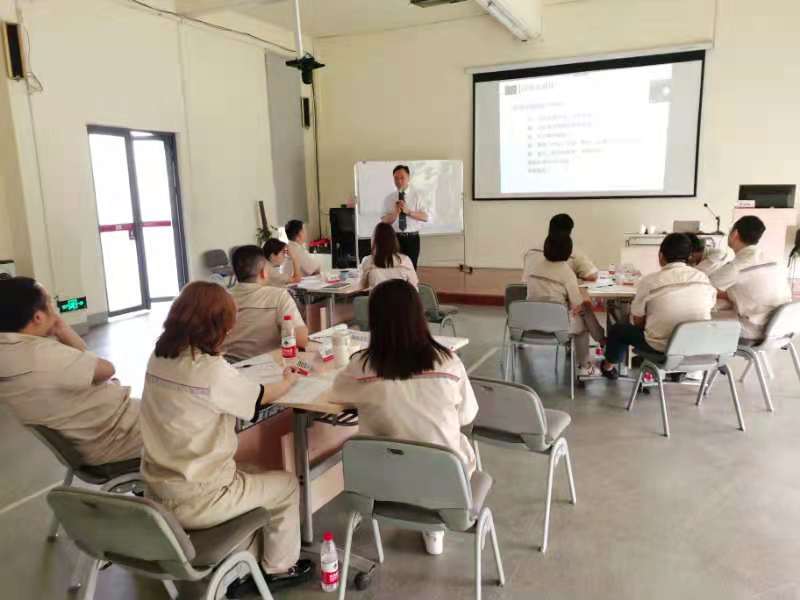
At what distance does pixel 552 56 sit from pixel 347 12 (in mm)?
2790

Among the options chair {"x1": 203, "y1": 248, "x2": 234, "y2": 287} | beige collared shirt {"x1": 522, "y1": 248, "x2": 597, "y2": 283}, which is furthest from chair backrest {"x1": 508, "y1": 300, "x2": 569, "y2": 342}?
chair {"x1": 203, "y1": 248, "x2": 234, "y2": 287}

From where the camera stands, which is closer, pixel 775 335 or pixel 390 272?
pixel 775 335

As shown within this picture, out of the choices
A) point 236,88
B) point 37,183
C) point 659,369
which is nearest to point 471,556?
point 659,369

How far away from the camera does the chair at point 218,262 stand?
25.3 ft

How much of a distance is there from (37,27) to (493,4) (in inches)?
185

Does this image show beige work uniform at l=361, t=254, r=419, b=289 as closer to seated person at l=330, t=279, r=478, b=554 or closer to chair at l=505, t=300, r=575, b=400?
chair at l=505, t=300, r=575, b=400

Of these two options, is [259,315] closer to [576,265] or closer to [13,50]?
[576,265]

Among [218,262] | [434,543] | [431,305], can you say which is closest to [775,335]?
[431,305]

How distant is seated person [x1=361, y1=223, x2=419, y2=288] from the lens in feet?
14.5

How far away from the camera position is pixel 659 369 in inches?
141

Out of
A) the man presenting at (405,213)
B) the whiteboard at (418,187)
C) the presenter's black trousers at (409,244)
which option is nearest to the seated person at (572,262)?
the man presenting at (405,213)

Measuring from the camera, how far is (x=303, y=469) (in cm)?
251

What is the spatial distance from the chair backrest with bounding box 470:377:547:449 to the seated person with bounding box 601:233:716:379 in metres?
1.57

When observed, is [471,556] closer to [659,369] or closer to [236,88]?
[659,369]
